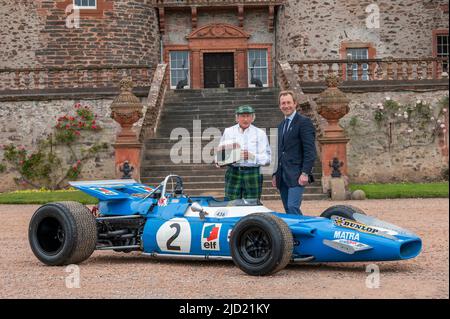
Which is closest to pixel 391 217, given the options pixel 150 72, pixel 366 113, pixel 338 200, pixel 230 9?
pixel 338 200

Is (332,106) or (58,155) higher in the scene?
(332,106)

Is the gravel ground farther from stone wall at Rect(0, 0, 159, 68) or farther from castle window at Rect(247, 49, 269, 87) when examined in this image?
castle window at Rect(247, 49, 269, 87)

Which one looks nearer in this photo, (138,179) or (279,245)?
(279,245)

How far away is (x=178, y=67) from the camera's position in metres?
29.8

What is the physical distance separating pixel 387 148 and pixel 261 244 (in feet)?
52.0

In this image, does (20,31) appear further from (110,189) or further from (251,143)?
(251,143)

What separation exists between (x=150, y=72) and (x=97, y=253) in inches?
650

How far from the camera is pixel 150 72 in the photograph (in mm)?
26469

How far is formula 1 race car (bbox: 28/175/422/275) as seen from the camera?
7.74m

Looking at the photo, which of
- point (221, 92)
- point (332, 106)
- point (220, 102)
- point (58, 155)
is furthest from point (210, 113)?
point (332, 106)

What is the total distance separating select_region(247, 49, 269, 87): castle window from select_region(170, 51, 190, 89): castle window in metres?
2.15

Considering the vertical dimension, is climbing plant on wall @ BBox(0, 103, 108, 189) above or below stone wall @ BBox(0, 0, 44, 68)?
below

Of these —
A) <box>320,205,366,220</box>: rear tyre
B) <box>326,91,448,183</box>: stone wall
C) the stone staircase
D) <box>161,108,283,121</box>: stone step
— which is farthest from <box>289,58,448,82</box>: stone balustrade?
<box>320,205,366,220</box>: rear tyre

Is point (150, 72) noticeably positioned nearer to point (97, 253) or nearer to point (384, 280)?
point (97, 253)
